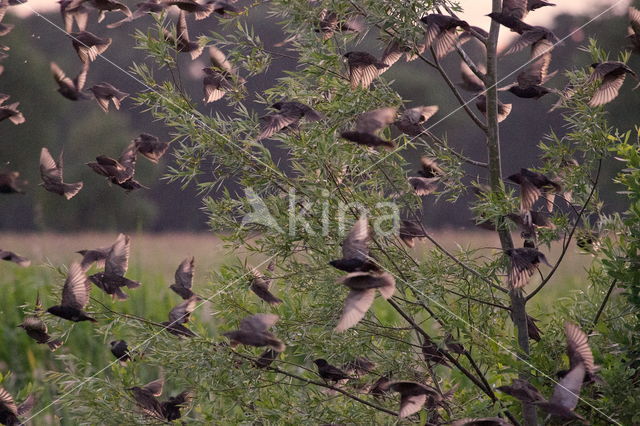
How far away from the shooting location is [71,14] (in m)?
3.42

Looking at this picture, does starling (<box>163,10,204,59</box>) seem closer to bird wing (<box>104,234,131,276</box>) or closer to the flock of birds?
the flock of birds

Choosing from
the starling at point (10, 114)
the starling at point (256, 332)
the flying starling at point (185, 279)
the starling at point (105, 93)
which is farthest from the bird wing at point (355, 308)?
the starling at point (10, 114)

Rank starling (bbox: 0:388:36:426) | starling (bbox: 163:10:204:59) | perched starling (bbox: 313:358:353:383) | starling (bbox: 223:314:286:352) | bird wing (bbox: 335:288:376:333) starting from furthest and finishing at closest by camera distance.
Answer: starling (bbox: 163:10:204:59) < starling (bbox: 0:388:36:426) < perched starling (bbox: 313:358:353:383) < starling (bbox: 223:314:286:352) < bird wing (bbox: 335:288:376:333)

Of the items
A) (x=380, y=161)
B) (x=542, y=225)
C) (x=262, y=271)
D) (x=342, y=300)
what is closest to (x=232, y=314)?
(x=262, y=271)

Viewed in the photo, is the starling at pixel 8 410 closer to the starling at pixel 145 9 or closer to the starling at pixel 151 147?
the starling at pixel 151 147

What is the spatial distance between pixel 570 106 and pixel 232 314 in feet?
6.57

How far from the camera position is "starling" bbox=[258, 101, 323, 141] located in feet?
9.68

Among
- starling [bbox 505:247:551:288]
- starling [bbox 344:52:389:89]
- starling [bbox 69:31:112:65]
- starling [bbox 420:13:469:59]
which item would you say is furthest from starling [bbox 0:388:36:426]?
starling [bbox 420:13:469:59]

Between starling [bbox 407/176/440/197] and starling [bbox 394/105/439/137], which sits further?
starling [bbox 407/176/440/197]

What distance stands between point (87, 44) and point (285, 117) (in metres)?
1.16

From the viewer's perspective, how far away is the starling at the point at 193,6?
3.19m

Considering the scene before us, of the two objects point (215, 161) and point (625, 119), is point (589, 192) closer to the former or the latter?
point (215, 161)

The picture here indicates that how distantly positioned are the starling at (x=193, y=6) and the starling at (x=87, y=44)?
432 millimetres

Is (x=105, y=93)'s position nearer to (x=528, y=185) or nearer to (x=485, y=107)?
(x=485, y=107)
